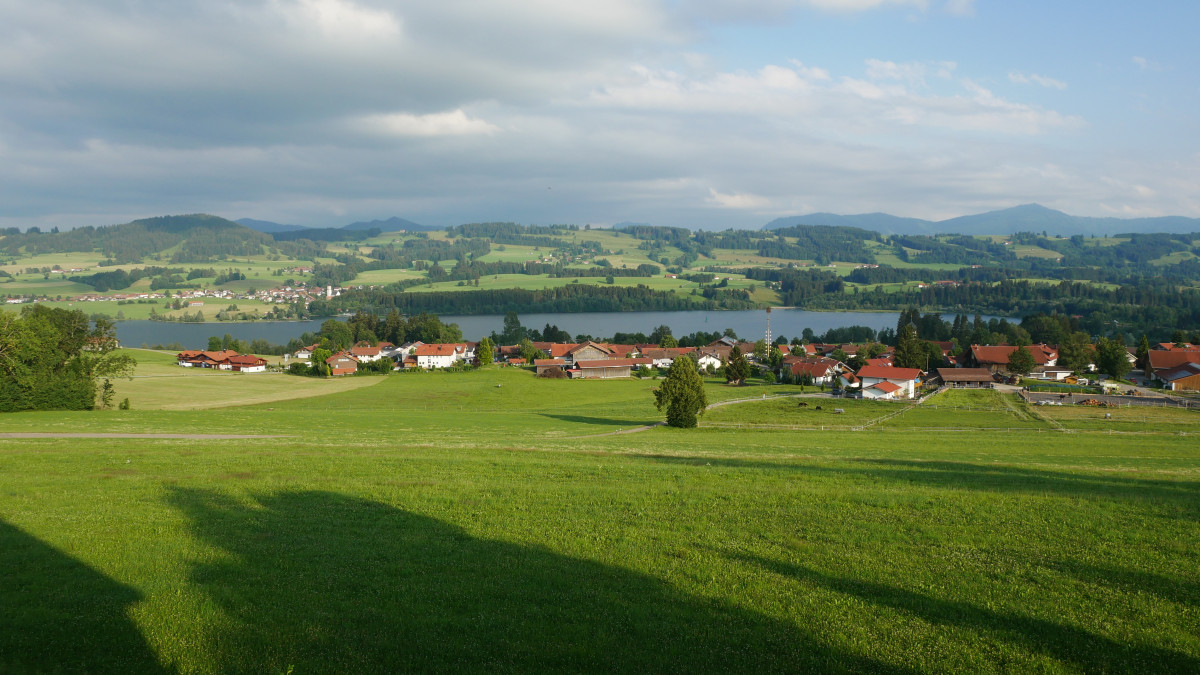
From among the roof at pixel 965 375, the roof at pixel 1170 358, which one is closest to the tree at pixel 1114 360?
the roof at pixel 1170 358

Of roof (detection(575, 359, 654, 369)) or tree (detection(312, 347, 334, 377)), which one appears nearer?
tree (detection(312, 347, 334, 377))

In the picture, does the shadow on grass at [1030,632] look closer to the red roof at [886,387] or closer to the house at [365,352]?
the red roof at [886,387]

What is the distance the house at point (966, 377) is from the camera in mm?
66688

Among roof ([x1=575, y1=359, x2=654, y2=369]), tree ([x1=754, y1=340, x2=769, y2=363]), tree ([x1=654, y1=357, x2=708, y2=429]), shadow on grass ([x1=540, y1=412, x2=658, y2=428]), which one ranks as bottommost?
roof ([x1=575, y1=359, x2=654, y2=369])

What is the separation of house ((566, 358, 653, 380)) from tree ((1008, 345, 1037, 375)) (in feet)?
150

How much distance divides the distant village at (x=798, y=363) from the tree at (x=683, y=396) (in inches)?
538

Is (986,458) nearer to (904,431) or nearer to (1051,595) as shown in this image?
→ (904,431)

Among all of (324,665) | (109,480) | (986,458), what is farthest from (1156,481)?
(109,480)

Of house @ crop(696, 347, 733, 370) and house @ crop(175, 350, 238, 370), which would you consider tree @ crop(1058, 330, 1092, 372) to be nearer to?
house @ crop(696, 347, 733, 370)

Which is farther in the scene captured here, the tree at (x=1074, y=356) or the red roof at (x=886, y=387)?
the tree at (x=1074, y=356)

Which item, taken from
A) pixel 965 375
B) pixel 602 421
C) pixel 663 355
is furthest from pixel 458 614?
pixel 663 355

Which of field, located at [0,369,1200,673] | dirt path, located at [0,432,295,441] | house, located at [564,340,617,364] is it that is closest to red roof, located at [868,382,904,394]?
field, located at [0,369,1200,673]

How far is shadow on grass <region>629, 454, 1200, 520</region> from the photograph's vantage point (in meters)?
14.2

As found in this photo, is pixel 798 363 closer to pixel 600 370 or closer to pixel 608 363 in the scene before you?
pixel 608 363
